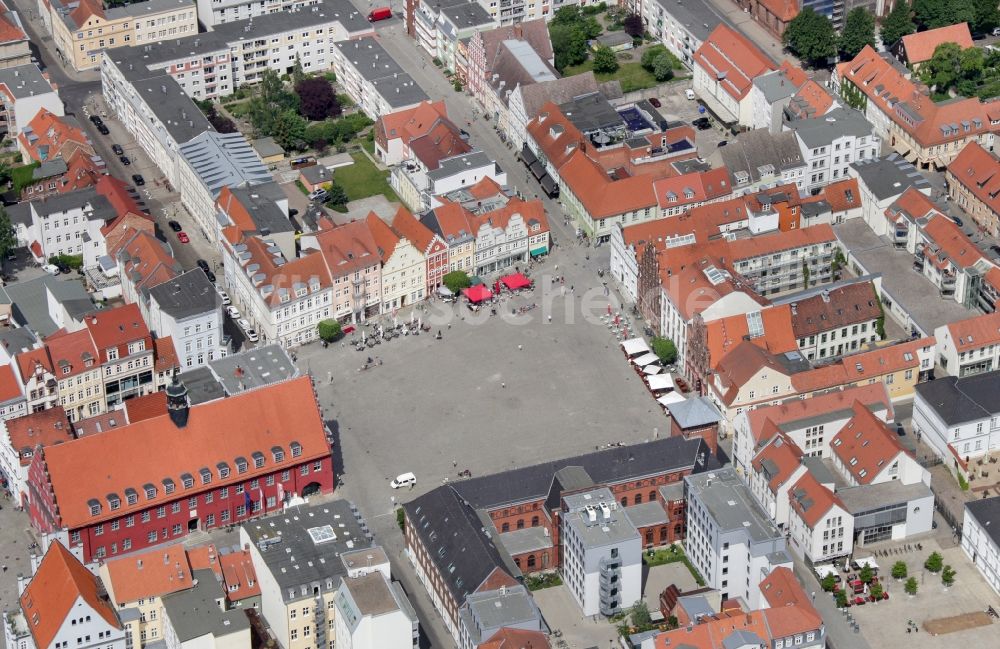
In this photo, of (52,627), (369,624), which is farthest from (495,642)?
(52,627)

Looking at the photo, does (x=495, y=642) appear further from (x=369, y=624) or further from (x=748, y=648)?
(x=748, y=648)

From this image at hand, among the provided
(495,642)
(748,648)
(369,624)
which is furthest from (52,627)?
(748,648)

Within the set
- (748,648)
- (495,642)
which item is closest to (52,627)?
(495,642)

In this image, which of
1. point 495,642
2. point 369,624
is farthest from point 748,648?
point 369,624

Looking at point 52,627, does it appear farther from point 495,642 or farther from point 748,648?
point 748,648

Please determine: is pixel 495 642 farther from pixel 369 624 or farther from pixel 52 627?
pixel 52 627

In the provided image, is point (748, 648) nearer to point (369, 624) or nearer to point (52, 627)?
point (369, 624)
